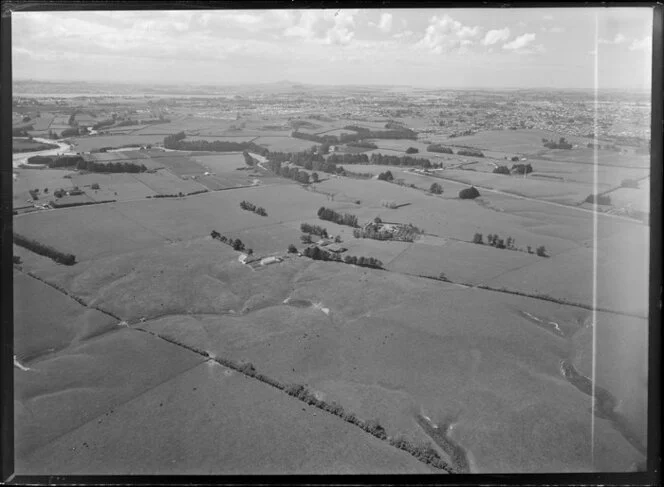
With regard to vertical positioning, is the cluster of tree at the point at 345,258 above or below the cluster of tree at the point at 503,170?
below

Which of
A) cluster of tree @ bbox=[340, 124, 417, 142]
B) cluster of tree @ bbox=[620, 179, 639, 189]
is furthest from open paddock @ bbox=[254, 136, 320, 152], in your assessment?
cluster of tree @ bbox=[620, 179, 639, 189]

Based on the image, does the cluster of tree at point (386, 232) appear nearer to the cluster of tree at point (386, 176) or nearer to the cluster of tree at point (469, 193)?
the cluster of tree at point (386, 176)

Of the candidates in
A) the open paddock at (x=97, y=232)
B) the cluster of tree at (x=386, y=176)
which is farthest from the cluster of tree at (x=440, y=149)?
the open paddock at (x=97, y=232)

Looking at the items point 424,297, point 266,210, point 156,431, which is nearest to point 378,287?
point 424,297

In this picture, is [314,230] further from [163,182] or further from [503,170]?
[503,170]

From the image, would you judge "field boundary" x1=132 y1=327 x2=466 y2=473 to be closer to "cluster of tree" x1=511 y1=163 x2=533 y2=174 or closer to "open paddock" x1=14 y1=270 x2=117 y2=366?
"open paddock" x1=14 y1=270 x2=117 y2=366

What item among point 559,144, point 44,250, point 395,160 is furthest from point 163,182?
point 559,144
